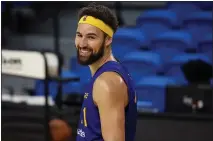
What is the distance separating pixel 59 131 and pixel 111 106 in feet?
9.07

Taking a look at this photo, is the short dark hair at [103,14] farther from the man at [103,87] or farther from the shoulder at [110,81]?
the shoulder at [110,81]

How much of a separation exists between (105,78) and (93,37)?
0.21 meters

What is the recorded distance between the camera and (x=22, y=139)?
16.4 ft

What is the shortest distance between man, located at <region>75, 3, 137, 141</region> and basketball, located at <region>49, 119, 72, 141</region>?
2.49 meters

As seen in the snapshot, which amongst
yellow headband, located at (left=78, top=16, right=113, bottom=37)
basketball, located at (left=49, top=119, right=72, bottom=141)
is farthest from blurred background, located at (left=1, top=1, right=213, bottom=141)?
yellow headband, located at (left=78, top=16, right=113, bottom=37)

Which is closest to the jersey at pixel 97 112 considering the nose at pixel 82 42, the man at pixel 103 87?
the man at pixel 103 87

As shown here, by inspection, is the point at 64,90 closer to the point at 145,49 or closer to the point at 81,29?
the point at 145,49

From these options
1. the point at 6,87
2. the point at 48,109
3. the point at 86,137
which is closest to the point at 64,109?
the point at 48,109

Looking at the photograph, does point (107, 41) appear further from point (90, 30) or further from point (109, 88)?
point (109, 88)

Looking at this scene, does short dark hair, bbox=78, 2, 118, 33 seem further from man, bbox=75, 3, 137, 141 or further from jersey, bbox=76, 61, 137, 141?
jersey, bbox=76, 61, 137, 141

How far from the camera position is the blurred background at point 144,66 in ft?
17.3

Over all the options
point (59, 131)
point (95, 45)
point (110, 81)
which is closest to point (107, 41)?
point (95, 45)

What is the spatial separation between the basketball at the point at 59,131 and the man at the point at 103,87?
2.49 metres

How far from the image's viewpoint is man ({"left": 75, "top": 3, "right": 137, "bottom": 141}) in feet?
7.19
